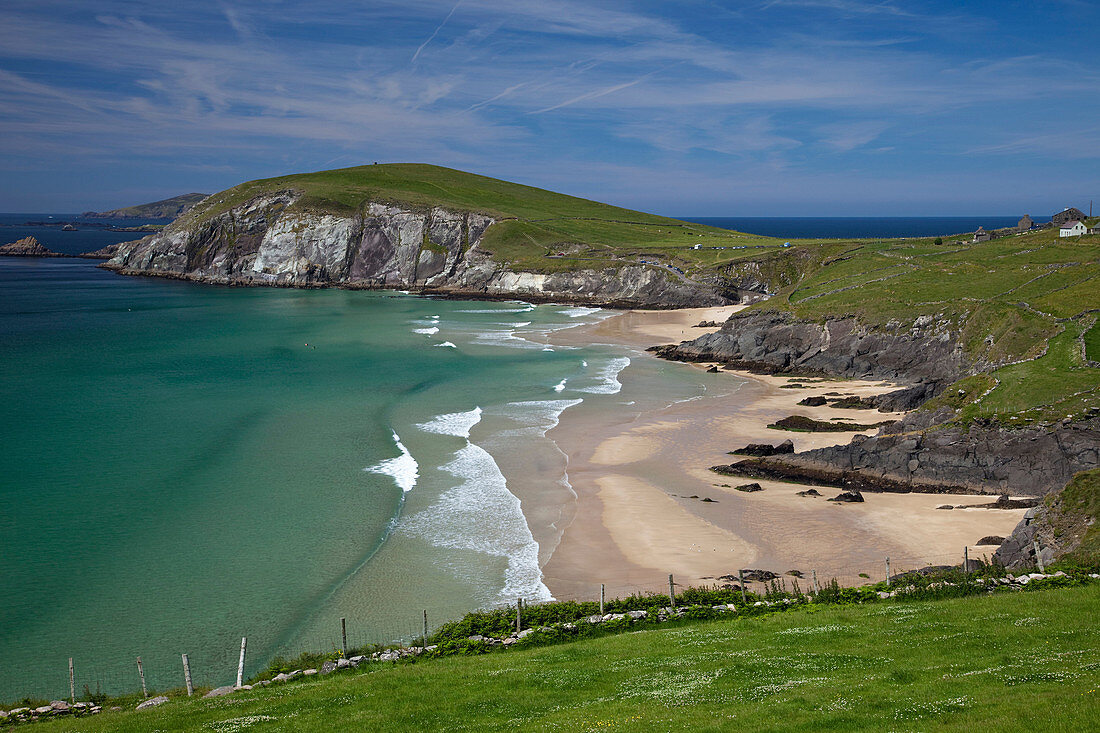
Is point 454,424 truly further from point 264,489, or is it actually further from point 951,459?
point 951,459

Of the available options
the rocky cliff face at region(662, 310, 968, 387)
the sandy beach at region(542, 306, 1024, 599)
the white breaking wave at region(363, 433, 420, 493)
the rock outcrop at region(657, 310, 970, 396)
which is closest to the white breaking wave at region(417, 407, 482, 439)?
the white breaking wave at region(363, 433, 420, 493)

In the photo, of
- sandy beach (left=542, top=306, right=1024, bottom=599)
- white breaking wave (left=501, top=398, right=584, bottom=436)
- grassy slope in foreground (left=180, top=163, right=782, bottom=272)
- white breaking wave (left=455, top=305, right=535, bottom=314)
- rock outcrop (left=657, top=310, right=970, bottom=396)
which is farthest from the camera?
grassy slope in foreground (left=180, top=163, right=782, bottom=272)

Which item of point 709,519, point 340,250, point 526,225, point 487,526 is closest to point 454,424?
point 487,526

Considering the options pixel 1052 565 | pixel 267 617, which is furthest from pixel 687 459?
pixel 267 617

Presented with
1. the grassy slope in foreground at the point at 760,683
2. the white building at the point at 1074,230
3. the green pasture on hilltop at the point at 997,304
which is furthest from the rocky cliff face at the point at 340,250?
the grassy slope in foreground at the point at 760,683

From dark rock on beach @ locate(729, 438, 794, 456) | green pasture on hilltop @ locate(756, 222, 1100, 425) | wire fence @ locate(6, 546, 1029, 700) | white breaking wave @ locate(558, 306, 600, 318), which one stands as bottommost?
wire fence @ locate(6, 546, 1029, 700)

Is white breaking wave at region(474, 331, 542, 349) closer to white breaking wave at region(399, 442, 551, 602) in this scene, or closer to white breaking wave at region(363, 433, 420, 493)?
white breaking wave at region(363, 433, 420, 493)

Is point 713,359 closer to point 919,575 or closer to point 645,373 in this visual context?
point 645,373

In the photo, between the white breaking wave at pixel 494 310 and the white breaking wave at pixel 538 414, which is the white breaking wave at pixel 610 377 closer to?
the white breaking wave at pixel 538 414
